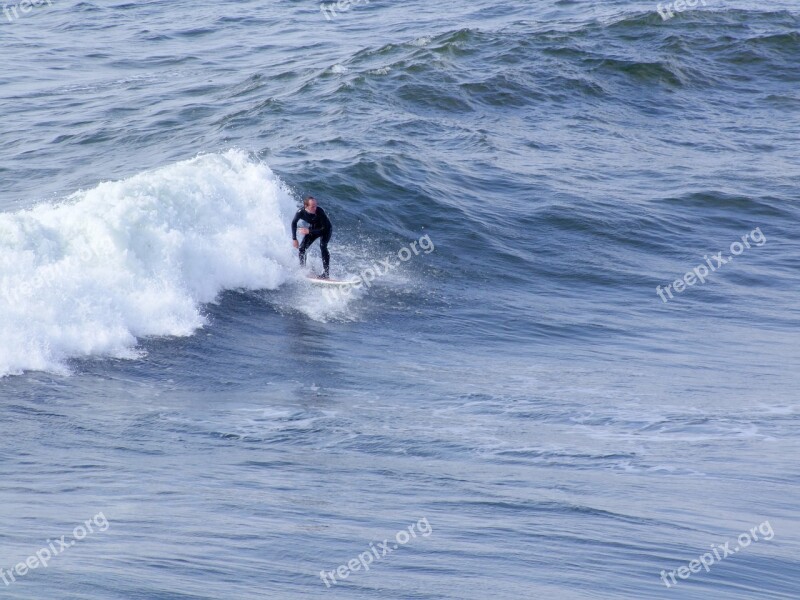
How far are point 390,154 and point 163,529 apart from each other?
15.7 m

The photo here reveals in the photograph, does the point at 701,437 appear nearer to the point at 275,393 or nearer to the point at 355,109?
the point at 275,393

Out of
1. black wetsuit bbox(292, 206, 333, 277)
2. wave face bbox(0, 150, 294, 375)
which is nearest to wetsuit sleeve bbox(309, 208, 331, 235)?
black wetsuit bbox(292, 206, 333, 277)

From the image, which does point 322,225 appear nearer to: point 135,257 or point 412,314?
point 412,314

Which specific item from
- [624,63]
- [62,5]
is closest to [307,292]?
[624,63]

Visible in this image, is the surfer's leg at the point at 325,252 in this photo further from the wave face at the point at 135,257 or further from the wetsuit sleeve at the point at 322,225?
the wave face at the point at 135,257

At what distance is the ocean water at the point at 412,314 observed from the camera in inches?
379

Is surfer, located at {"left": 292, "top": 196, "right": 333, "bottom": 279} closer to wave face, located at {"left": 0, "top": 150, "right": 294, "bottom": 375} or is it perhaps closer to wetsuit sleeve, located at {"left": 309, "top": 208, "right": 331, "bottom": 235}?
wetsuit sleeve, located at {"left": 309, "top": 208, "right": 331, "bottom": 235}

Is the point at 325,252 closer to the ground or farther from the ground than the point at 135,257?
closer to the ground

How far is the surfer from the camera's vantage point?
1881cm

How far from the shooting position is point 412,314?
18.7 m

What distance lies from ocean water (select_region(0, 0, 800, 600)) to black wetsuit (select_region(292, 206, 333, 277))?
73cm

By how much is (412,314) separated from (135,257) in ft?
14.9

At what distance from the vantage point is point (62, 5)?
43.7 metres

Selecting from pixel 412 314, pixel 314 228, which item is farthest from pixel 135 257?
pixel 412 314
